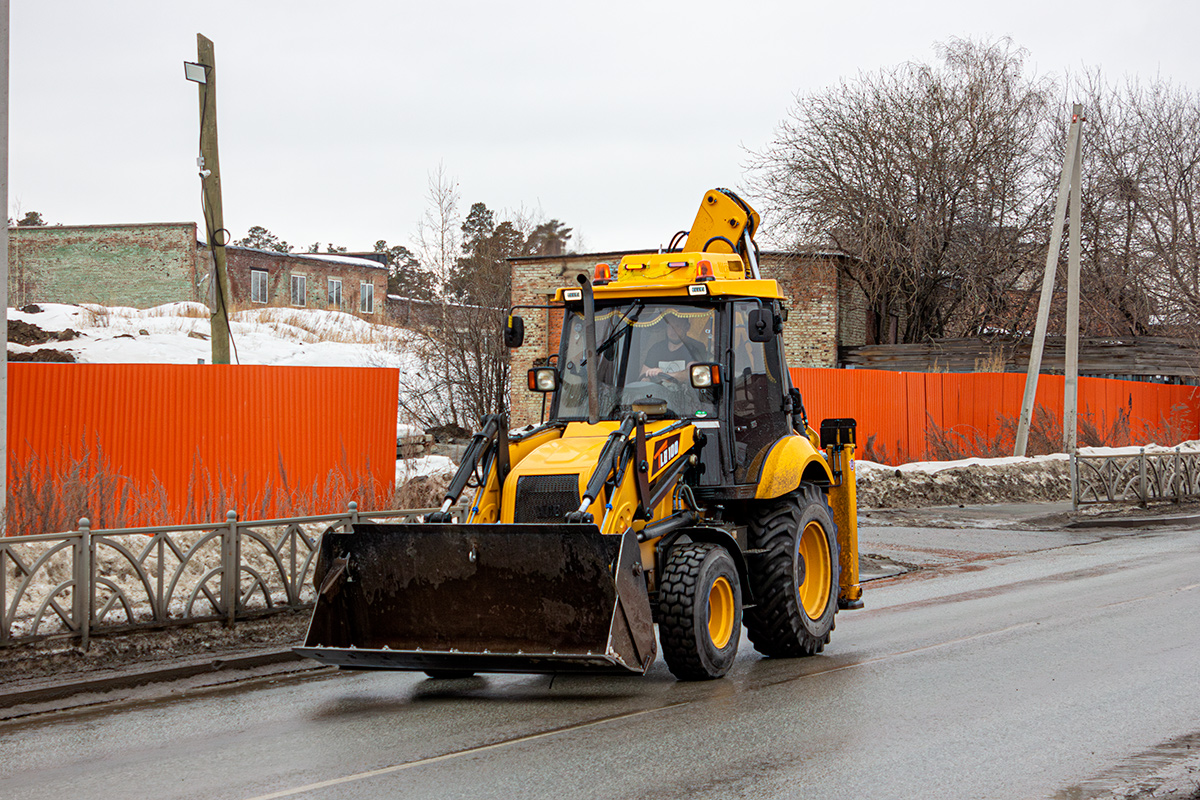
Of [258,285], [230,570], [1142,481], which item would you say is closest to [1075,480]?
[1142,481]

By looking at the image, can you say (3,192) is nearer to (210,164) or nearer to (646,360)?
(210,164)

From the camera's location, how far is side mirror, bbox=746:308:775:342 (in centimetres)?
852

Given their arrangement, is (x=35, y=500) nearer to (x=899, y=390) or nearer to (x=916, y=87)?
(x=899, y=390)

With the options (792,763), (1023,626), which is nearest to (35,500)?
(792,763)

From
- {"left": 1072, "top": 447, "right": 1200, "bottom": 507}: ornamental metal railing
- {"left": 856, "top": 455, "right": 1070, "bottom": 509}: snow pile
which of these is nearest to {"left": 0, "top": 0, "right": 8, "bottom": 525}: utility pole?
{"left": 856, "top": 455, "right": 1070, "bottom": 509}: snow pile

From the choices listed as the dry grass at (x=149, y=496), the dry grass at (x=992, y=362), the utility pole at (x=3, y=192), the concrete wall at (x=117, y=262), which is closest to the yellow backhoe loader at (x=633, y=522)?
the utility pole at (x=3, y=192)

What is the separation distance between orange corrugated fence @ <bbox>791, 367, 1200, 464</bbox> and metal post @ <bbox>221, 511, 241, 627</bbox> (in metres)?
17.3

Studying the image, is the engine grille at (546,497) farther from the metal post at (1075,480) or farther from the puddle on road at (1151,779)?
the metal post at (1075,480)

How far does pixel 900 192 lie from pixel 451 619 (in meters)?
31.9

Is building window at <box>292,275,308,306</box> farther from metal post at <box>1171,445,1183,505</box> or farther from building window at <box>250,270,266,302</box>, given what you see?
metal post at <box>1171,445,1183,505</box>

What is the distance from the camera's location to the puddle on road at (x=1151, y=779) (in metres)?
5.43

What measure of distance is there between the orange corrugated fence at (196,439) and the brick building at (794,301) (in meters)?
19.0

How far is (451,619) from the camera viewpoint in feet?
25.3

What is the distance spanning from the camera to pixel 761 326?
27.9 ft
